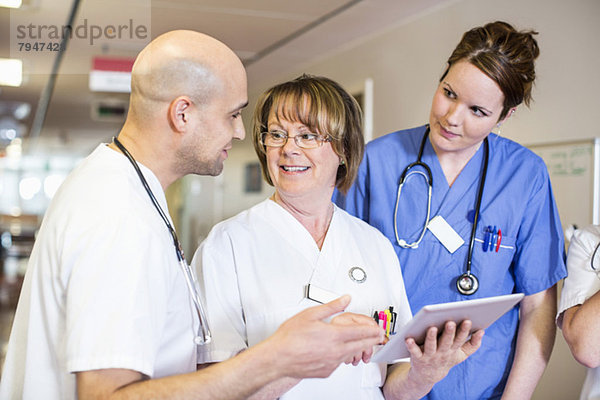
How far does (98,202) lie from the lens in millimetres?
950

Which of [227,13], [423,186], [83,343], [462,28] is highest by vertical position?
[227,13]

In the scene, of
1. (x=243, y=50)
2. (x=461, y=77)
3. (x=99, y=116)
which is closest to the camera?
(x=461, y=77)

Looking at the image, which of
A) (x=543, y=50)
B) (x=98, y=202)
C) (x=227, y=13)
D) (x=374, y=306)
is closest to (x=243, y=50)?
(x=227, y=13)

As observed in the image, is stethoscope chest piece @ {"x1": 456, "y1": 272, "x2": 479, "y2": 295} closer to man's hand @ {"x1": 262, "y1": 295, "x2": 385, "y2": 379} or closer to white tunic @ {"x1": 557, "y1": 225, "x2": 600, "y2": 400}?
white tunic @ {"x1": 557, "y1": 225, "x2": 600, "y2": 400}

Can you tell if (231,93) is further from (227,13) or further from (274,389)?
(227,13)

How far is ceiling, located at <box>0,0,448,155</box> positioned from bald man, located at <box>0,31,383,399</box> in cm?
240

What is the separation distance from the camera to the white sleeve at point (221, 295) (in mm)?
1324

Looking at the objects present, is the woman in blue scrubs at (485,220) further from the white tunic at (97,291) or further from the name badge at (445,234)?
the white tunic at (97,291)

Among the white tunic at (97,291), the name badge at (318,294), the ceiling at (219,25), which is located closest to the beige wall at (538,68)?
the ceiling at (219,25)

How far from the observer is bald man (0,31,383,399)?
90 cm

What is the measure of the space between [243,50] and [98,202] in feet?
14.1

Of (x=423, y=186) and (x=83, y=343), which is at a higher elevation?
(x=423, y=186)

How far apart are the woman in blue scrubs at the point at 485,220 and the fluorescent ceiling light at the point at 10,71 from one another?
3503 millimetres

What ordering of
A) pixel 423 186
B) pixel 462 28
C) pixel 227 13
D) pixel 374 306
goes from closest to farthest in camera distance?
pixel 374 306 < pixel 423 186 < pixel 462 28 < pixel 227 13
